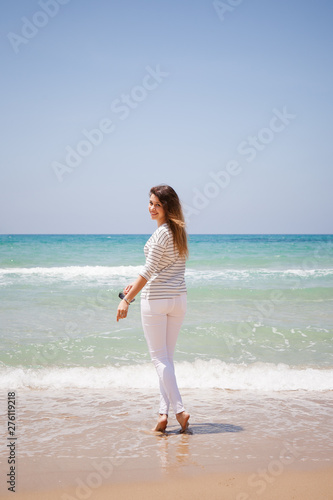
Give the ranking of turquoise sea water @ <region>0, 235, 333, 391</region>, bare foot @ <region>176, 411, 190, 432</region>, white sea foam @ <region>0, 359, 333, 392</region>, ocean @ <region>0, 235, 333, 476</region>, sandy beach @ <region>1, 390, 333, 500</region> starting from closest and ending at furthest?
sandy beach @ <region>1, 390, 333, 500</region>
ocean @ <region>0, 235, 333, 476</region>
bare foot @ <region>176, 411, 190, 432</region>
white sea foam @ <region>0, 359, 333, 392</region>
turquoise sea water @ <region>0, 235, 333, 391</region>

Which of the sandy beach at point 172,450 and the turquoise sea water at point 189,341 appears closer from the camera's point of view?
the sandy beach at point 172,450

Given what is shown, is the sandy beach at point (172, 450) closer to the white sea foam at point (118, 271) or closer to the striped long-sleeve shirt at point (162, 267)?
the striped long-sleeve shirt at point (162, 267)

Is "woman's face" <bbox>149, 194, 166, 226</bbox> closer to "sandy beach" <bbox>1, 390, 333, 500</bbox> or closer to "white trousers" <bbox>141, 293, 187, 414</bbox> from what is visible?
"white trousers" <bbox>141, 293, 187, 414</bbox>

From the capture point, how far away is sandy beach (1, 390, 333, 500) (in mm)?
2592

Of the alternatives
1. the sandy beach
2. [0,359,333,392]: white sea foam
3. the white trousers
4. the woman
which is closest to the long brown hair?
the woman

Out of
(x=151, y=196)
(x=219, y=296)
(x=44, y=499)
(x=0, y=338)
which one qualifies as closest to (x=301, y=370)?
(x=151, y=196)

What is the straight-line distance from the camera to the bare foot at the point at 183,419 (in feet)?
11.1

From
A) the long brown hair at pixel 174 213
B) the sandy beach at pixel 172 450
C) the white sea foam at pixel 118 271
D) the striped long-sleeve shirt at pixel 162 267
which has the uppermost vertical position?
the long brown hair at pixel 174 213

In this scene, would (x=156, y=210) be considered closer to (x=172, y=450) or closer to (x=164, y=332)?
(x=164, y=332)

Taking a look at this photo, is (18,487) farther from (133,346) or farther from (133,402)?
(133,346)

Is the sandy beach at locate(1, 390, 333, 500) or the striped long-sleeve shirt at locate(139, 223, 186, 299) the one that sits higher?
the striped long-sleeve shirt at locate(139, 223, 186, 299)

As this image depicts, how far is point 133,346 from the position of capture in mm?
6566

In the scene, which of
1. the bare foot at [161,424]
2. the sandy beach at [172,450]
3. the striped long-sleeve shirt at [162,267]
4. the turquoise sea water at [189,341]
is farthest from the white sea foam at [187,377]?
the striped long-sleeve shirt at [162,267]

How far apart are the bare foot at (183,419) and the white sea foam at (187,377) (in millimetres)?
1433
